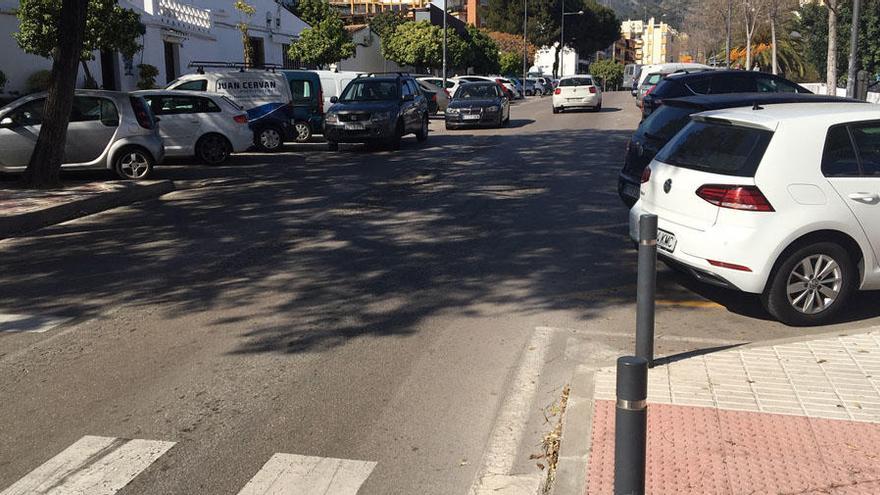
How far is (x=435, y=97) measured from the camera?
34.0m

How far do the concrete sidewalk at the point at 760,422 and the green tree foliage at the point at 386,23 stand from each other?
51.3 metres

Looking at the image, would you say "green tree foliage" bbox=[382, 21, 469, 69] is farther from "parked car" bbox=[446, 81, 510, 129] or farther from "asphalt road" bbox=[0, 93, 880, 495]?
"asphalt road" bbox=[0, 93, 880, 495]

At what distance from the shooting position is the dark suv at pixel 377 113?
19156 mm

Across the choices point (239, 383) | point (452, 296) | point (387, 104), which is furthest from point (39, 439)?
point (387, 104)

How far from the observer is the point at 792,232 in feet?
19.7

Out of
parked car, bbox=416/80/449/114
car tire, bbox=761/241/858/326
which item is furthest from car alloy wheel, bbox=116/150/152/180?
parked car, bbox=416/80/449/114

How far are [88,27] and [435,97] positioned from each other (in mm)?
15157

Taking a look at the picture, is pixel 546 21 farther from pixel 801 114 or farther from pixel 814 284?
pixel 814 284

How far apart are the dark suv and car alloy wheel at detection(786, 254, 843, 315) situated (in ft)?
45.4

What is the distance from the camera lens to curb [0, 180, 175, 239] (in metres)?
10.4

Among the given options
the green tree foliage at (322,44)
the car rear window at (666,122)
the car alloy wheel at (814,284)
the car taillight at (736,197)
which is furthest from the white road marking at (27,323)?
the green tree foliage at (322,44)

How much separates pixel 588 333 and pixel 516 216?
A: 4.63m

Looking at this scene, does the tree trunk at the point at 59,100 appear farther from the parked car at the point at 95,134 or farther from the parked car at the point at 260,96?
the parked car at the point at 260,96

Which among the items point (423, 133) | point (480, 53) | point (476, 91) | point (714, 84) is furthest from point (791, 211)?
point (480, 53)
